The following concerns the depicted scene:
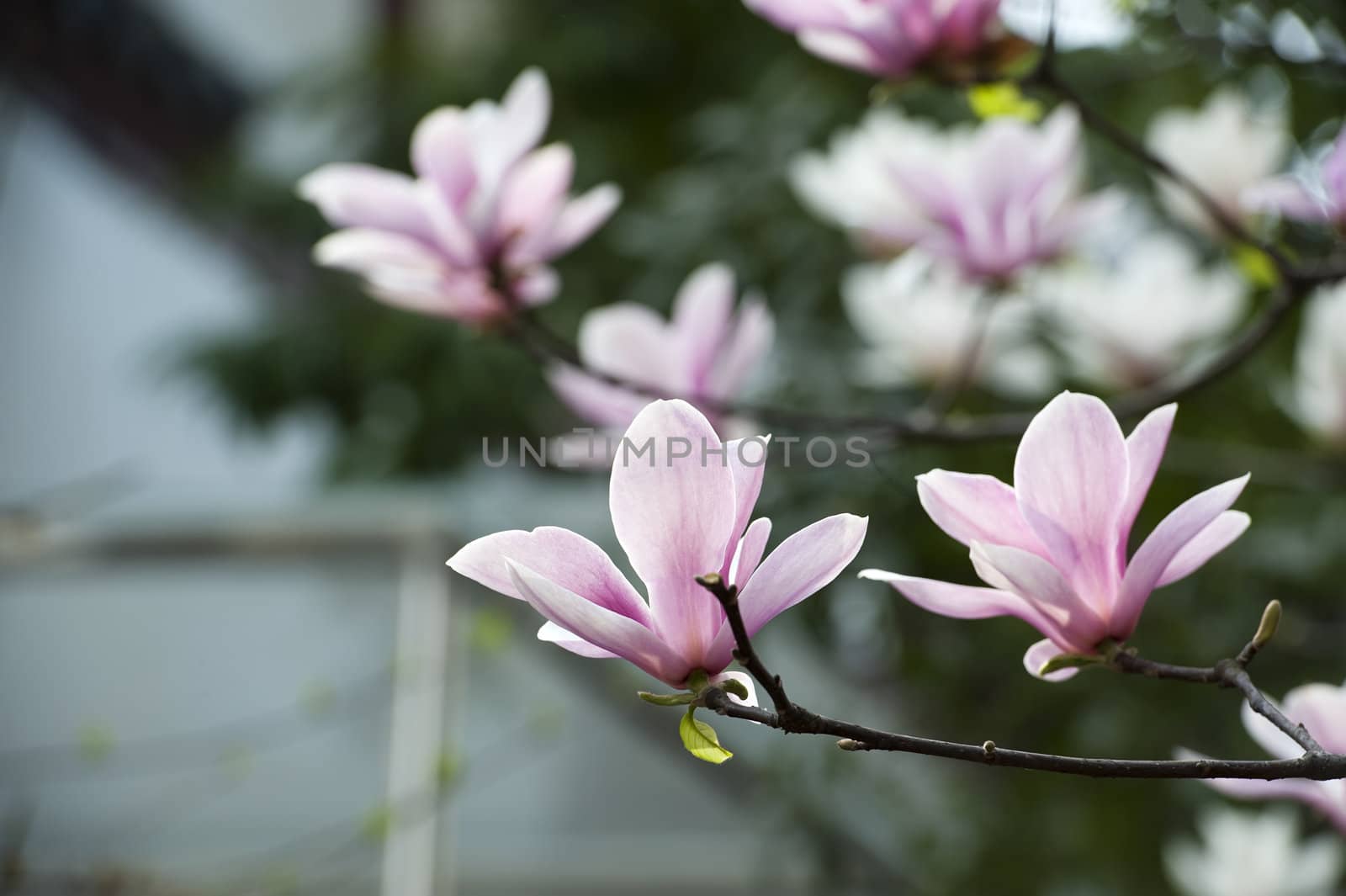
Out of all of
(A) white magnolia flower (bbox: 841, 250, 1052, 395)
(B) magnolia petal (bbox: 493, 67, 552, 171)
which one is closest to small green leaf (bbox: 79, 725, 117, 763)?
(A) white magnolia flower (bbox: 841, 250, 1052, 395)

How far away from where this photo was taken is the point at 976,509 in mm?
262

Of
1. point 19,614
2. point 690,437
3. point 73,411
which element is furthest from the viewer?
point 73,411

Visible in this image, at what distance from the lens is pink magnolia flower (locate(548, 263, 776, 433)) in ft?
1.54

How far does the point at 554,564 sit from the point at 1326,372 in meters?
0.54

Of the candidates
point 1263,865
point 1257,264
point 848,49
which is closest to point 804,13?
point 848,49

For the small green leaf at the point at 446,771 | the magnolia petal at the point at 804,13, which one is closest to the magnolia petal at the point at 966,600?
the magnolia petal at the point at 804,13

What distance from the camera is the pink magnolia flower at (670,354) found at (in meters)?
0.47

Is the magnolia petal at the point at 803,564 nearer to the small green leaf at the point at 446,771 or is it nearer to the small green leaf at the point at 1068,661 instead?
the small green leaf at the point at 1068,661

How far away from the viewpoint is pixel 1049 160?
19.3 inches

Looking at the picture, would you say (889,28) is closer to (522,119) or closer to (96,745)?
(522,119)

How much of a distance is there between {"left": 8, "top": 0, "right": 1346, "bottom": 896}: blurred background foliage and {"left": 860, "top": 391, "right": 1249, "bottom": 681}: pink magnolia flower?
0.09m

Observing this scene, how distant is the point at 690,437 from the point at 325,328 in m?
2.25

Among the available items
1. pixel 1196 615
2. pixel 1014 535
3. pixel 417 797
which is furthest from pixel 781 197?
pixel 1014 535

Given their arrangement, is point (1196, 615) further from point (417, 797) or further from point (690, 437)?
point (690, 437)
